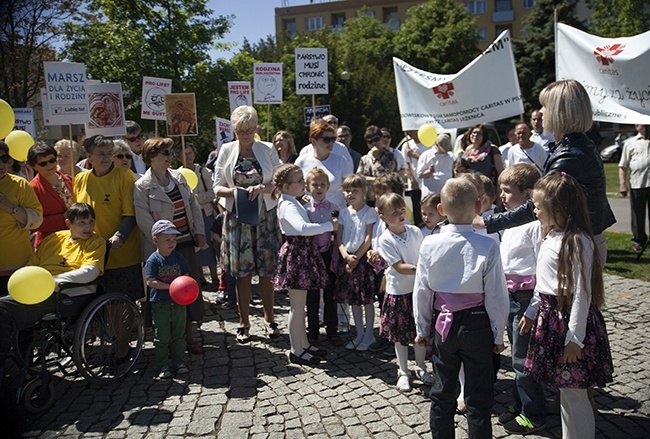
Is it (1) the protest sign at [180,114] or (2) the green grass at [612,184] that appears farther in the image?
(2) the green grass at [612,184]

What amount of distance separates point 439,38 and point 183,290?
141ft

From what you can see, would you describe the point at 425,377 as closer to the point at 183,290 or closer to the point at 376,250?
the point at 376,250

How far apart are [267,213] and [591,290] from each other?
341 centimetres

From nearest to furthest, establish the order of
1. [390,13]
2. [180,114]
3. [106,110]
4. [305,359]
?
[305,359] < [106,110] < [180,114] < [390,13]

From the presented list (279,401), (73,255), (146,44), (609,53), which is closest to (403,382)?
(279,401)

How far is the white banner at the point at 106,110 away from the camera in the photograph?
289 inches

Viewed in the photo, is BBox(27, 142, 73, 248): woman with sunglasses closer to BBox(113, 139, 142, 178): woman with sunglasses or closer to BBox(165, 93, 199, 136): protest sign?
BBox(113, 139, 142, 178): woman with sunglasses

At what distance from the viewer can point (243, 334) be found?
5961mm

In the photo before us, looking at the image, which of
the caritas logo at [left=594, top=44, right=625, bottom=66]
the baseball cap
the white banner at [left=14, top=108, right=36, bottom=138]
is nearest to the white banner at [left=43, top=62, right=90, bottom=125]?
the baseball cap

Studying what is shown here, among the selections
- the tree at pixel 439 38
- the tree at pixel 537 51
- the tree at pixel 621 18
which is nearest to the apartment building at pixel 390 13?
the tree at pixel 439 38

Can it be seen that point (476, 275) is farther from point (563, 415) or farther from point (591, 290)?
point (563, 415)

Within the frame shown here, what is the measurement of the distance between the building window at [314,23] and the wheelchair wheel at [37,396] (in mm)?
64728

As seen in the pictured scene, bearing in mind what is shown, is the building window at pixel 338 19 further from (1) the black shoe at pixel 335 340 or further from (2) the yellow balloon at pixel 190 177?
(1) the black shoe at pixel 335 340

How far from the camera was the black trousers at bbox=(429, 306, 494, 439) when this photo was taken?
3328mm
